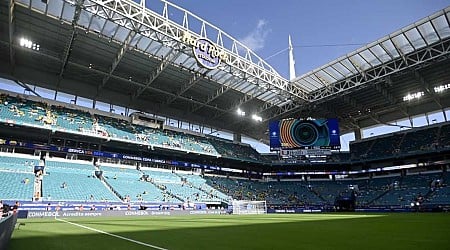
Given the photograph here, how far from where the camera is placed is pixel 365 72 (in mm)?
37938

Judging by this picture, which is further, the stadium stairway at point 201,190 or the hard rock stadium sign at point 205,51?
the stadium stairway at point 201,190

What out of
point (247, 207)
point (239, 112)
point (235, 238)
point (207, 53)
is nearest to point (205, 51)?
point (207, 53)

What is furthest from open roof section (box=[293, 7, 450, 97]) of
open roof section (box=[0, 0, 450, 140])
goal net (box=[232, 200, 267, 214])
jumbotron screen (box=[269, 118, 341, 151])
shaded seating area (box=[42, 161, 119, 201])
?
shaded seating area (box=[42, 161, 119, 201])

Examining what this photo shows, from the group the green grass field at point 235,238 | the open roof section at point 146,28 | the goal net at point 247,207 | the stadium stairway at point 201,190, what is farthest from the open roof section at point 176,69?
the green grass field at point 235,238

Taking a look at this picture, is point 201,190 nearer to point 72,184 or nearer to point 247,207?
point 247,207

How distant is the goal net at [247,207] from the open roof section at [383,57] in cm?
1858

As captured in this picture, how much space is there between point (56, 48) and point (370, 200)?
52.1 meters

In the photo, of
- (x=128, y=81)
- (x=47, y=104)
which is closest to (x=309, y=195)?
(x=128, y=81)

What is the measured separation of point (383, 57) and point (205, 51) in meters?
21.6

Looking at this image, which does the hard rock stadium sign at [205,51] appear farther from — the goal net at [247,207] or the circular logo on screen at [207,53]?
the goal net at [247,207]

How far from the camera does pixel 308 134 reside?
47.9 m

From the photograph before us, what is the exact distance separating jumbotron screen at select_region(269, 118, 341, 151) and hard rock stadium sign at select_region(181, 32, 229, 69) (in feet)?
66.3

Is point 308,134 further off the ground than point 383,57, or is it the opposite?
point 383,57

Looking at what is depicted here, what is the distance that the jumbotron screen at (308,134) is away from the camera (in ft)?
155
